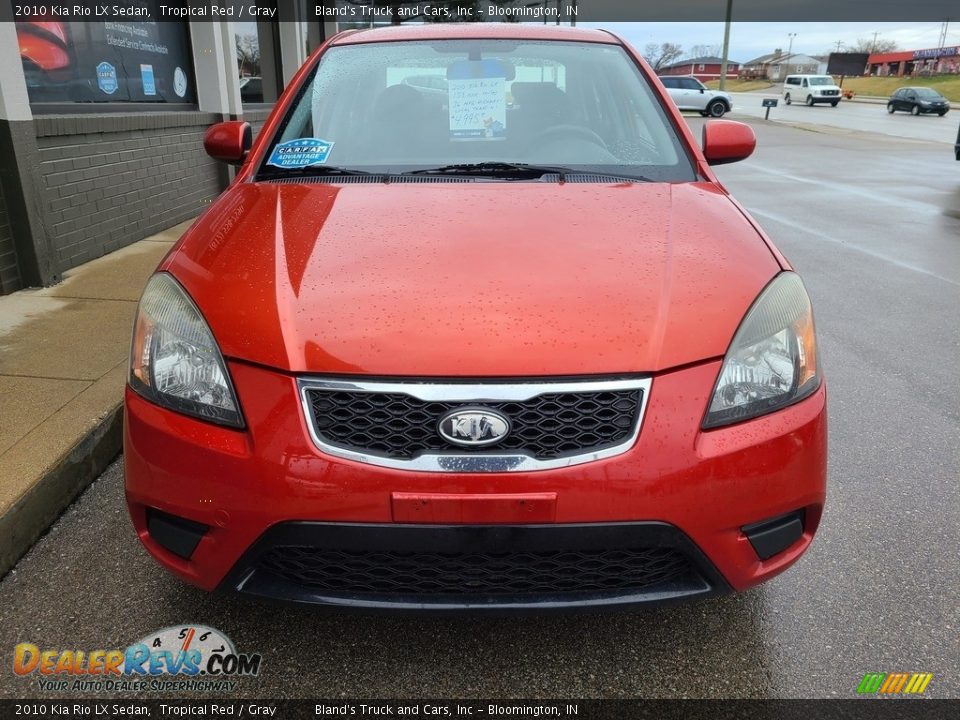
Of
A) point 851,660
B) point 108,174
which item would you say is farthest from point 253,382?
point 108,174

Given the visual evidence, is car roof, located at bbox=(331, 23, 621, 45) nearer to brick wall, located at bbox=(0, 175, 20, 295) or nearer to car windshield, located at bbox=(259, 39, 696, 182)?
car windshield, located at bbox=(259, 39, 696, 182)

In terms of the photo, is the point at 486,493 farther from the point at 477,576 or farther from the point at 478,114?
the point at 478,114

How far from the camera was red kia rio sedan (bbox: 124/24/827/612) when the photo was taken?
5.30 feet

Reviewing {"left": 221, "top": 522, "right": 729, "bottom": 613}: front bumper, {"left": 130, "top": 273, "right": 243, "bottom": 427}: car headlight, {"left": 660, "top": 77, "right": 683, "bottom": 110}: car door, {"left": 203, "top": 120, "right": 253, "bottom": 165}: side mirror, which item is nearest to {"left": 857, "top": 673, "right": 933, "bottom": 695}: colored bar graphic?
{"left": 221, "top": 522, "right": 729, "bottom": 613}: front bumper

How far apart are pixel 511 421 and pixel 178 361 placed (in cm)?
83

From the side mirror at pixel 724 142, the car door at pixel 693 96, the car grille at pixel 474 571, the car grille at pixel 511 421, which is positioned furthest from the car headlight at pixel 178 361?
the car door at pixel 693 96

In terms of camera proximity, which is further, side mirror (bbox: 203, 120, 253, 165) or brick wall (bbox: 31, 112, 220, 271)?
brick wall (bbox: 31, 112, 220, 271)

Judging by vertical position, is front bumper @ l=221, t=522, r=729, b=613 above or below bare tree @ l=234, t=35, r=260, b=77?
below

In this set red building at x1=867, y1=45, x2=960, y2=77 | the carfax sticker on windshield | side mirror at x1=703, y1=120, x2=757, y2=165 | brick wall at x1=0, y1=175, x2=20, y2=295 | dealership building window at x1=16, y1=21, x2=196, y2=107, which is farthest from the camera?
red building at x1=867, y1=45, x2=960, y2=77

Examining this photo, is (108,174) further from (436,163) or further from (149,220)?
(436,163)

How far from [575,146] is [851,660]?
1.88 meters

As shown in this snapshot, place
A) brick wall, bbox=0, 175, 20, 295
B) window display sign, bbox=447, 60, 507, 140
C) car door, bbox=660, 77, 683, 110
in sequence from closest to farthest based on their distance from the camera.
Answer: window display sign, bbox=447, 60, 507, 140, brick wall, bbox=0, 175, 20, 295, car door, bbox=660, 77, 683, 110

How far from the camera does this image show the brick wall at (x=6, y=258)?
183 inches

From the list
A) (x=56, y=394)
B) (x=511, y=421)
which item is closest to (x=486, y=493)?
(x=511, y=421)
